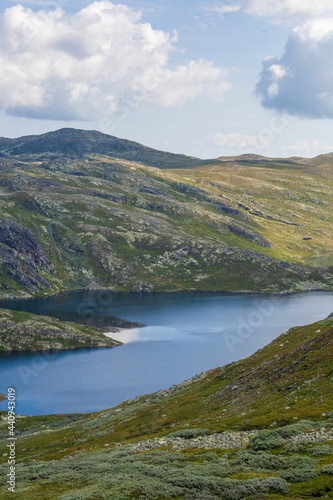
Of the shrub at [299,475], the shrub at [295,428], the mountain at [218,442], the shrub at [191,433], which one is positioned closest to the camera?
the shrub at [299,475]

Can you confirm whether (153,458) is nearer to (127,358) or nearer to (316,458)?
(316,458)

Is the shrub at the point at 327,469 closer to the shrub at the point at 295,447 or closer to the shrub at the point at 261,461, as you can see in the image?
the shrub at the point at 261,461

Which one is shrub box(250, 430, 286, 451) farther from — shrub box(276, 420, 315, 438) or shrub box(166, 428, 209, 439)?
shrub box(166, 428, 209, 439)

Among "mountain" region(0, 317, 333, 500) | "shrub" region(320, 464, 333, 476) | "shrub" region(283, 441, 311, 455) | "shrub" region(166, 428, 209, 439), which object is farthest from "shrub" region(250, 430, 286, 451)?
"shrub" region(320, 464, 333, 476)

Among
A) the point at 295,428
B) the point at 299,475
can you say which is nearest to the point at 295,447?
the point at 295,428

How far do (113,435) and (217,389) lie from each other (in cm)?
2023

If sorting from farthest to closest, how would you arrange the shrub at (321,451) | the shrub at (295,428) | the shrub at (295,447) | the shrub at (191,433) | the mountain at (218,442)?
the shrub at (191,433), the shrub at (295,428), the shrub at (295,447), the shrub at (321,451), the mountain at (218,442)

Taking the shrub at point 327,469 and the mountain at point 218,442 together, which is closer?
the shrub at point 327,469

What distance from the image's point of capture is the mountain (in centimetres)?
3075

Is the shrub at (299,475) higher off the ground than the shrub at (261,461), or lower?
higher

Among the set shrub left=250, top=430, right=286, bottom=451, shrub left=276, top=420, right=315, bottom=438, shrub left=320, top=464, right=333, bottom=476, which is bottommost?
shrub left=250, top=430, right=286, bottom=451

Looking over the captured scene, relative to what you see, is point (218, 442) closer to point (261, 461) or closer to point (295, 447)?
point (295, 447)

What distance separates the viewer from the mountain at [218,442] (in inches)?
1211

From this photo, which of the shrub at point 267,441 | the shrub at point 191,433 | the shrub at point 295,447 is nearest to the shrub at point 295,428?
the shrub at point 267,441
